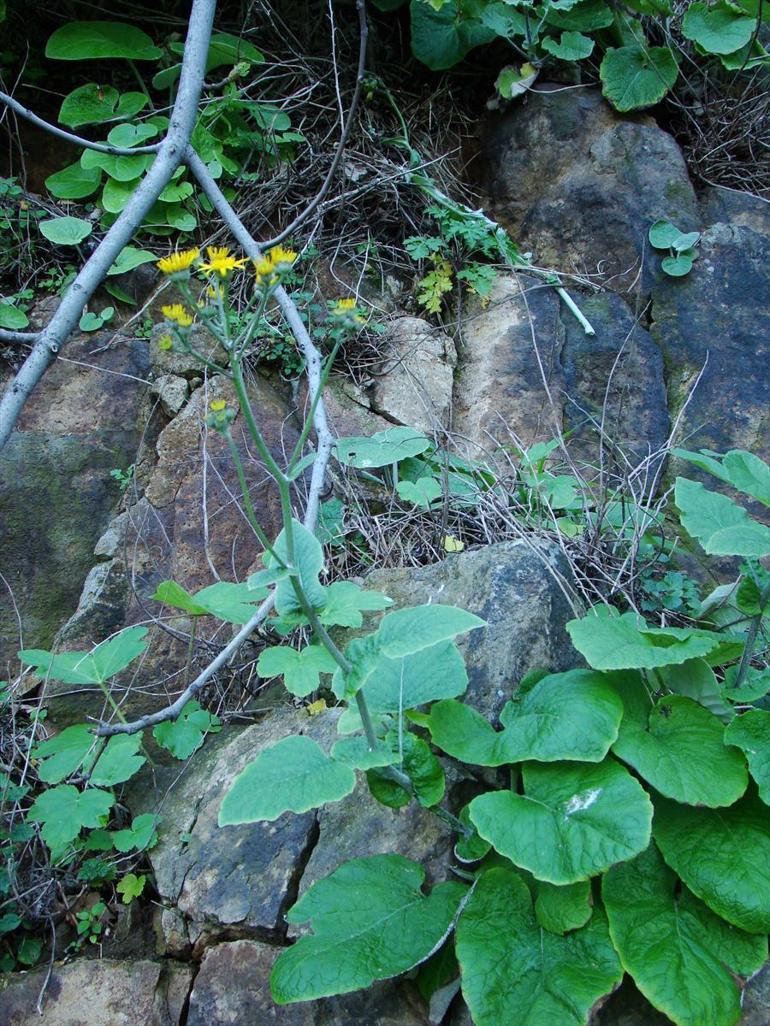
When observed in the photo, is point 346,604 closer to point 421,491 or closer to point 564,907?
point 564,907

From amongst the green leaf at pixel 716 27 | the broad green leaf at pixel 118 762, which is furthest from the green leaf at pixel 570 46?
the broad green leaf at pixel 118 762

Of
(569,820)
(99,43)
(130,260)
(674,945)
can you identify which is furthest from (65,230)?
(674,945)

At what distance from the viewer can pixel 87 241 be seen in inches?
119

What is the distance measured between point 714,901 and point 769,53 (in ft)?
12.3

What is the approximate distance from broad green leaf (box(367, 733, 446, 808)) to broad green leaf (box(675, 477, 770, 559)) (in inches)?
27.0

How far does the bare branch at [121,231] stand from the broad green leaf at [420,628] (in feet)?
3.71

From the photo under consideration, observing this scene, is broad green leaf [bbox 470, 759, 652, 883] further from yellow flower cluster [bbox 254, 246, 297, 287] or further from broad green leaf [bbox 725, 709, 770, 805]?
yellow flower cluster [bbox 254, 246, 297, 287]

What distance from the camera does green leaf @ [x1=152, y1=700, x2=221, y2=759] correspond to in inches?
73.2

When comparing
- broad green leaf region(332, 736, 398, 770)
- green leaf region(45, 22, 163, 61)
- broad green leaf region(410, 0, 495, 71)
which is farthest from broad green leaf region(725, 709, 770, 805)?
green leaf region(45, 22, 163, 61)

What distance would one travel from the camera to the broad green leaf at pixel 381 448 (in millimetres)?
2406

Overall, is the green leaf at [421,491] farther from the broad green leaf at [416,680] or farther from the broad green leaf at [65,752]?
the broad green leaf at [65,752]

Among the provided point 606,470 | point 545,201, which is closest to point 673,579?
point 606,470

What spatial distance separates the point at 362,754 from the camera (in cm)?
136

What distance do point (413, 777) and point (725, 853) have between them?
579 mm
